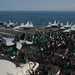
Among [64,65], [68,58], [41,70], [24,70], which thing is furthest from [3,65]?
[68,58]

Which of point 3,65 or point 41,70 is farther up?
point 3,65

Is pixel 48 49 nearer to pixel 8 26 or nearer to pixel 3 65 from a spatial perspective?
pixel 3 65

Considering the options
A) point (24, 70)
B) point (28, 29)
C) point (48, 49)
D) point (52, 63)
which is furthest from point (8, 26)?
point (24, 70)

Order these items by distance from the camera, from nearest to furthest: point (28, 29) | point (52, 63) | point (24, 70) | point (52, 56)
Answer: point (24, 70) → point (52, 63) → point (52, 56) → point (28, 29)

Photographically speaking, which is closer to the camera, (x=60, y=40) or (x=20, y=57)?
(x=20, y=57)

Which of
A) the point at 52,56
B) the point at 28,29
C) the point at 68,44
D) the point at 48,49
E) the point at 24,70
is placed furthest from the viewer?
the point at 28,29

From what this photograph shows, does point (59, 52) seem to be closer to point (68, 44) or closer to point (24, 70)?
point (68, 44)
